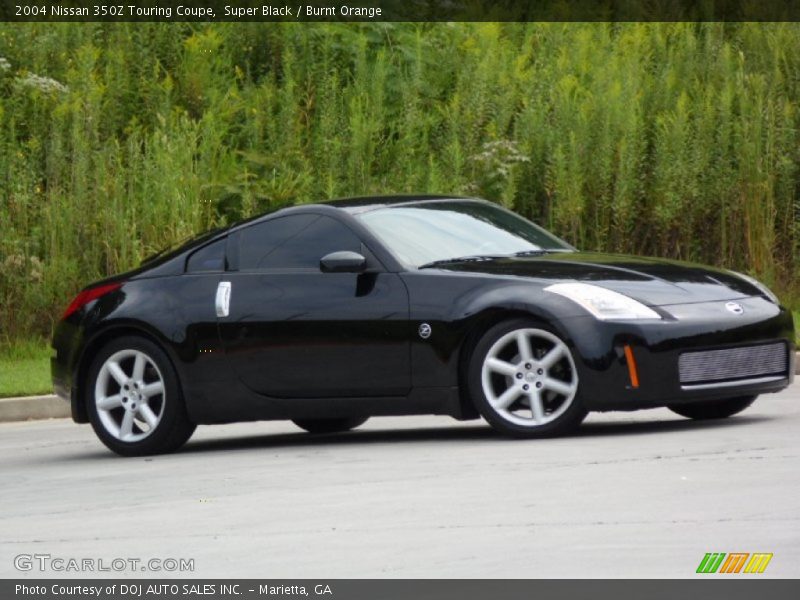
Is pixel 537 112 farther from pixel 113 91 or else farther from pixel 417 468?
pixel 417 468

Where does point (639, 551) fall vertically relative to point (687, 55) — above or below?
below

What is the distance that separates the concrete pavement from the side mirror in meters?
1.02

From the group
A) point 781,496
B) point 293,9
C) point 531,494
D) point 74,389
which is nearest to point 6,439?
point 74,389

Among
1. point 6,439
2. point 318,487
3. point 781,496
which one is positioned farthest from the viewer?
point 6,439

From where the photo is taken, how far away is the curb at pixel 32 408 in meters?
14.0

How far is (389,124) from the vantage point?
69.4ft

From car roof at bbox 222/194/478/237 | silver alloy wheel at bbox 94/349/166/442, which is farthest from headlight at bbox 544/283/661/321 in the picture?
silver alloy wheel at bbox 94/349/166/442

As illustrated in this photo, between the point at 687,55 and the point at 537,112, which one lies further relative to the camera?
the point at 687,55

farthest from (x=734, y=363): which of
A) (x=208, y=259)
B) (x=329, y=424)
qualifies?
(x=208, y=259)

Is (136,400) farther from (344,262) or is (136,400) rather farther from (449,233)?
(449,233)

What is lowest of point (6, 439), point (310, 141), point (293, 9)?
point (6, 439)

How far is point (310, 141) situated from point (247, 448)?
34.7ft

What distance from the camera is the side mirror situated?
10.2 meters

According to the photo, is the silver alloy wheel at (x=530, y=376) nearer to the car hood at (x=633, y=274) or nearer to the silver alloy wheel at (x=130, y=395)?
the car hood at (x=633, y=274)
